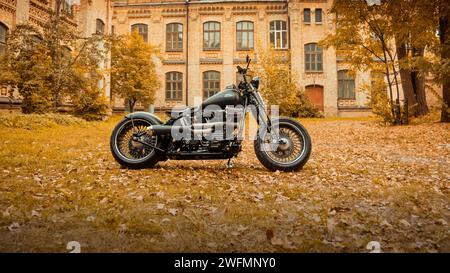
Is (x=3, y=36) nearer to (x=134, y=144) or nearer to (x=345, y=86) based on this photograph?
(x=134, y=144)

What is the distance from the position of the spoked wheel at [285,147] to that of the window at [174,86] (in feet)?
74.9

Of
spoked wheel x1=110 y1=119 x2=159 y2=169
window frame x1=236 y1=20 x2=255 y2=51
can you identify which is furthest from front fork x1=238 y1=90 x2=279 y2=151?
window frame x1=236 y1=20 x2=255 y2=51

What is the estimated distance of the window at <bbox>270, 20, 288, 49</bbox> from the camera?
26.8m

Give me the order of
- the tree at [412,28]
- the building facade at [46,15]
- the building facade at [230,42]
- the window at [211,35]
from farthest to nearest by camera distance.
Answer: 1. the window at [211,35]
2. the building facade at [230,42]
3. the building facade at [46,15]
4. the tree at [412,28]

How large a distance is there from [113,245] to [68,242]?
33 cm

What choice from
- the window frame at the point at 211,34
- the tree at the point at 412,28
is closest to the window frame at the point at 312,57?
the window frame at the point at 211,34

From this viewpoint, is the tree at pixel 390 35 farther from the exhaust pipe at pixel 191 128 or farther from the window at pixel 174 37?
the window at pixel 174 37

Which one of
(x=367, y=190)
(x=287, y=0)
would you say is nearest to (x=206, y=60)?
(x=287, y=0)

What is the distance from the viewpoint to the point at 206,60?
2686 cm

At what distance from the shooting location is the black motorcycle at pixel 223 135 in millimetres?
4898

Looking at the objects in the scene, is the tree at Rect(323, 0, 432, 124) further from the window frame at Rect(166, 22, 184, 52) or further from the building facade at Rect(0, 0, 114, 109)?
the window frame at Rect(166, 22, 184, 52)

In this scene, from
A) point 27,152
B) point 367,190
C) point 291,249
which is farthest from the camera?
point 27,152

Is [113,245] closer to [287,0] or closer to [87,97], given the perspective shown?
[87,97]

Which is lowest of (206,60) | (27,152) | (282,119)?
(27,152)
